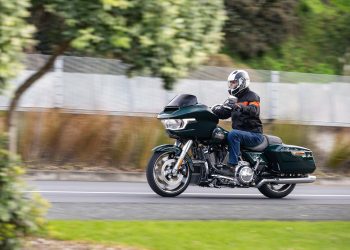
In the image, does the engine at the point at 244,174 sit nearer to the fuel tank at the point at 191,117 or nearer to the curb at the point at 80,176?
the fuel tank at the point at 191,117

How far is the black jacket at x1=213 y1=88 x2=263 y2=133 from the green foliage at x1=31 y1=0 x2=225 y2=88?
5.26 metres

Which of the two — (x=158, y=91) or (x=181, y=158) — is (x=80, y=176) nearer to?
(x=158, y=91)

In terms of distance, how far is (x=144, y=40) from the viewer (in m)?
6.31

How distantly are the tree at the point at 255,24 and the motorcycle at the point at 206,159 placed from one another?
1034 centimetres

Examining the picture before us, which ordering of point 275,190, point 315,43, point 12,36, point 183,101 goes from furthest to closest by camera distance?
1. point 315,43
2. point 275,190
3. point 183,101
4. point 12,36

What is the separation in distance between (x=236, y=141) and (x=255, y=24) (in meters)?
11.6

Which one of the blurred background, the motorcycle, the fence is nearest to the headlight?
the motorcycle

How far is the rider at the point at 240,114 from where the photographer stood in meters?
12.1

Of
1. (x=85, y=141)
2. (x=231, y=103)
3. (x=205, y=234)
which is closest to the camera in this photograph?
(x=205, y=234)

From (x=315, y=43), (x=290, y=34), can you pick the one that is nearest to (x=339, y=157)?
(x=290, y=34)

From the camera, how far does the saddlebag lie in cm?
1250

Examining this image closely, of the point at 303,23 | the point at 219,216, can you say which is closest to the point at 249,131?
the point at 219,216

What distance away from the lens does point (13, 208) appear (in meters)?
6.15

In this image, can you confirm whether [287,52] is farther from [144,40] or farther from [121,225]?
[144,40]
